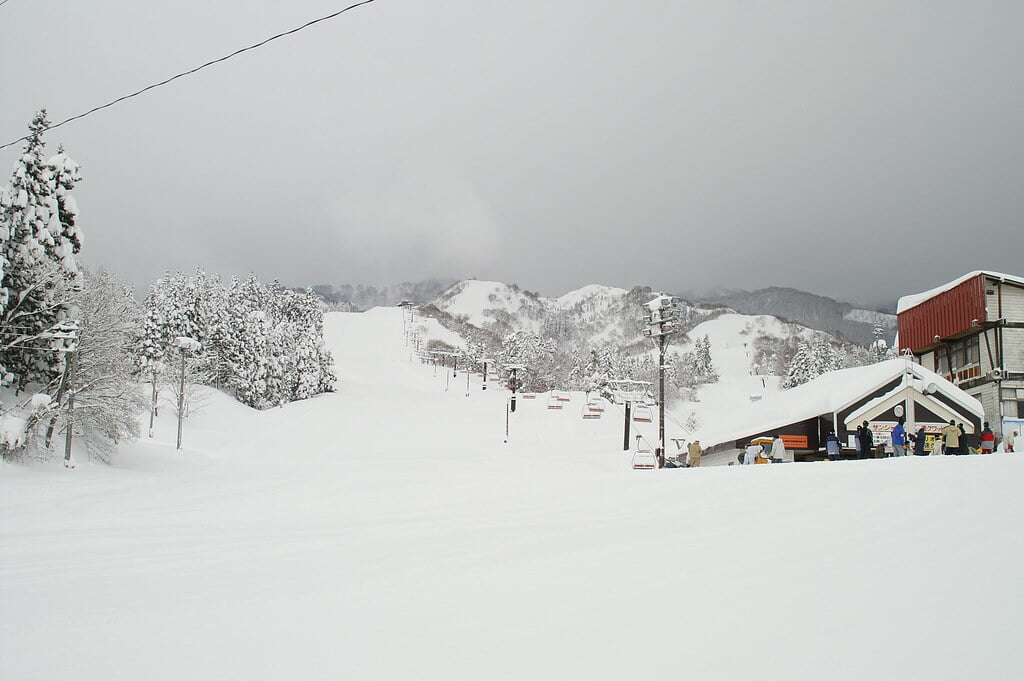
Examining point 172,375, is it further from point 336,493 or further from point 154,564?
point 154,564

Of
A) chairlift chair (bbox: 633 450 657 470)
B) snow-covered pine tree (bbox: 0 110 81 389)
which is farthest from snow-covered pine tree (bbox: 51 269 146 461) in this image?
chairlift chair (bbox: 633 450 657 470)

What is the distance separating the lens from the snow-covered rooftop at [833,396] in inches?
1212

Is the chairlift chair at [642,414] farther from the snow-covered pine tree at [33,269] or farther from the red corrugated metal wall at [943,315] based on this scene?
the snow-covered pine tree at [33,269]

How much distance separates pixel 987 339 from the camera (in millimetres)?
38406

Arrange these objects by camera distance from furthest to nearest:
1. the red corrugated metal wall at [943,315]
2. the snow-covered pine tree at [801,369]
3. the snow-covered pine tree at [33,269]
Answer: the snow-covered pine tree at [801,369] < the red corrugated metal wall at [943,315] < the snow-covered pine tree at [33,269]

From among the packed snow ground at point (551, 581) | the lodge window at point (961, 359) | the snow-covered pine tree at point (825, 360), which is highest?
the snow-covered pine tree at point (825, 360)

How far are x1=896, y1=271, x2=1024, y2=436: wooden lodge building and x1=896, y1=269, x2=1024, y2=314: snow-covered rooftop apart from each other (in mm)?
46

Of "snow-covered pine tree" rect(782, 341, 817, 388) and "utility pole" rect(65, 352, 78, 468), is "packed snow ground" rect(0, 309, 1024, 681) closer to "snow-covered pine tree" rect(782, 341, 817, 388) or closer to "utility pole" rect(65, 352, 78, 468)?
"utility pole" rect(65, 352, 78, 468)

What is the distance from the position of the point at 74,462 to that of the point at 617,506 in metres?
24.3

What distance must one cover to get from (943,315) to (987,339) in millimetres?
4760

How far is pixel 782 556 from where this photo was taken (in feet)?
30.8

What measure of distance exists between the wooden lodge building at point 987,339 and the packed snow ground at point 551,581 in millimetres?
26035

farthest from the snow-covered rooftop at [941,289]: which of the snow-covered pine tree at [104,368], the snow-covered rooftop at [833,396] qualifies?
the snow-covered pine tree at [104,368]

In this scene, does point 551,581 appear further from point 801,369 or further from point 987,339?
point 801,369
